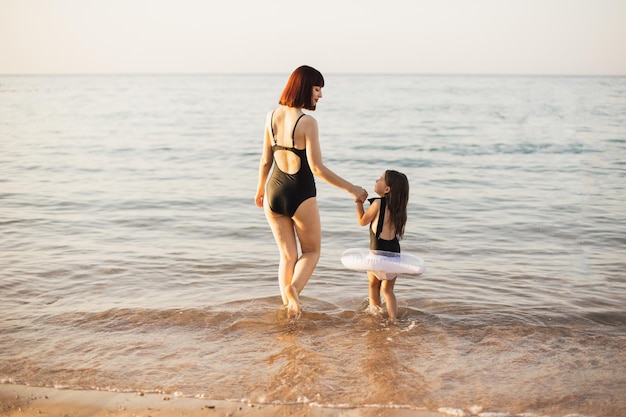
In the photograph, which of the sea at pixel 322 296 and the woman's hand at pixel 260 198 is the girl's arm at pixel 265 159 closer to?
the woman's hand at pixel 260 198

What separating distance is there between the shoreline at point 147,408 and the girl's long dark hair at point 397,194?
1.85 meters

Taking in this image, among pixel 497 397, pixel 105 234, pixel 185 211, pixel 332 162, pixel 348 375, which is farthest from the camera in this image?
pixel 332 162

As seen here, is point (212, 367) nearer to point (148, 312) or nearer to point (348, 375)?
point (348, 375)

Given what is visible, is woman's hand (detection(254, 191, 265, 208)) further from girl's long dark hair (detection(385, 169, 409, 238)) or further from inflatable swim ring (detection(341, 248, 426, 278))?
girl's long dark hair (detection(385, 169, 409, 238))

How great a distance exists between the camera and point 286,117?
5.00 metres

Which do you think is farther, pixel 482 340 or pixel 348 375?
pixel 482 340

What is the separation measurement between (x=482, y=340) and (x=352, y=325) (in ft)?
3.54

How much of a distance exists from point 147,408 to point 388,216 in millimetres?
2471

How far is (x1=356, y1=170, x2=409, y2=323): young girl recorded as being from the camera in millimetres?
5199

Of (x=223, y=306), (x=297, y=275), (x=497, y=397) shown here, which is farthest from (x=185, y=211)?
(x=497, y=397)

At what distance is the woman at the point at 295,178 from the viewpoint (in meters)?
4.91

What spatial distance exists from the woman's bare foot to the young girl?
0.69 meters

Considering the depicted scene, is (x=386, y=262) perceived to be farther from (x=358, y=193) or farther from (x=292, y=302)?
(x=292, y=302)

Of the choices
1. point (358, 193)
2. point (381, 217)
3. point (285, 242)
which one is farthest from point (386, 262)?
point (285, 242)
